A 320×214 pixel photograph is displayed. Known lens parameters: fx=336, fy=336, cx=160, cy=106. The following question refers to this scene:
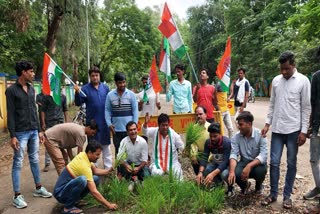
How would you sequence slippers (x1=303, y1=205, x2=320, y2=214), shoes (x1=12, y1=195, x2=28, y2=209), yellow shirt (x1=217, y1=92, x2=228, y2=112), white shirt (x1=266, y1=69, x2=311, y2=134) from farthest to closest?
yellow shirt (x1=217, y1=92, x2=228, y2=112) < shoes (x1=12, y1=195, x2=28, y2=209) < white shirt (x1=266, y1=69, x2=311, y2=134) < slippers (x1=303, y1=205, x2=320, y2=214)

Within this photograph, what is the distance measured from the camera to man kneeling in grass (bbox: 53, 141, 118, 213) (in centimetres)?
399

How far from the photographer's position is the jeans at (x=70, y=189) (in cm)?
400

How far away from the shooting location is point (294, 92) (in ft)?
13.0

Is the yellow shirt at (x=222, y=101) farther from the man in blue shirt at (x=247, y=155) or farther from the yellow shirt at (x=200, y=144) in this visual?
the man in blue shirt at (x=247, y=155)

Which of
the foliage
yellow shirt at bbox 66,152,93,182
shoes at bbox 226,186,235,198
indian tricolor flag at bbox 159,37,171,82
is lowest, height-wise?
shoes at bbox 226,186,235,198

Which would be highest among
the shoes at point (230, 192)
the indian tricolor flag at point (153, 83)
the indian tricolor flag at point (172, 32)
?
the indian tricolor flag at point (172, 32)

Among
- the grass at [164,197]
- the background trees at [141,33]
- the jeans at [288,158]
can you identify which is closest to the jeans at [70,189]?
the grass at [164,197]

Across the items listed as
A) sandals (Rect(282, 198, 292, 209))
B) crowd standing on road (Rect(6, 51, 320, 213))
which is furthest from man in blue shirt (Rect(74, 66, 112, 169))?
sandals (Rect(282, 198, 292, 209))

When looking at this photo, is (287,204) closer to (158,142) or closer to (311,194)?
(311,194)

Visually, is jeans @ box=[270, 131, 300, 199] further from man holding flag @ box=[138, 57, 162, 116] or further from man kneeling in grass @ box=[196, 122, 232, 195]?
man holding flag @ box=[138, 57, 162, 116]

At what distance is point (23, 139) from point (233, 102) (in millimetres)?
5268

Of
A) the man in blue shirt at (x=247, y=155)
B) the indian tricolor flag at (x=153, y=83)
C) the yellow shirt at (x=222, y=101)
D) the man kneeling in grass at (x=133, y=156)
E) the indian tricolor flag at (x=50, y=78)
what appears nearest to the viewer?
the man in blue shirt at (x=247, y=155)

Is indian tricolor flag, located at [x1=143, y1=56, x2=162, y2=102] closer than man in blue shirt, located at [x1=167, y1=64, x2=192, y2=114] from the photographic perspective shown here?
Yes

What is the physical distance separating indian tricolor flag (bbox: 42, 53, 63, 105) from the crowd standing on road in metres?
0.38
